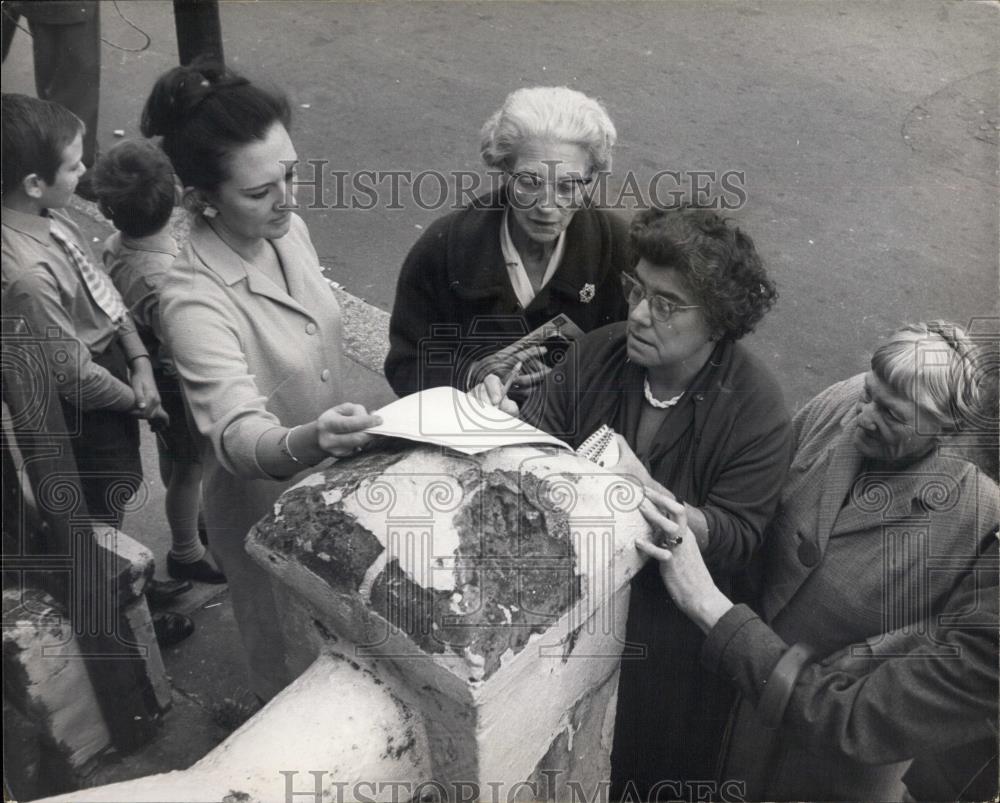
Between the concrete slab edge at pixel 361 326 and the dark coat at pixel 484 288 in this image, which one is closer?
the dark coat at pixel 484 288

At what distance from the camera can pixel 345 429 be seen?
154 centimetres

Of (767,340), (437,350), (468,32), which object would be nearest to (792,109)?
(767,340)

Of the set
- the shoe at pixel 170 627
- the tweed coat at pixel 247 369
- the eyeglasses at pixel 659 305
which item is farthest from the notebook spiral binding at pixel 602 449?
the shoe at pixel 170 627

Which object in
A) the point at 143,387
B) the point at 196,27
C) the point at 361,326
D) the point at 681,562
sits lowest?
the point at 361,326

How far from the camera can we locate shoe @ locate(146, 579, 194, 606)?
290 centimetres

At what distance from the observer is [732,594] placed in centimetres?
195

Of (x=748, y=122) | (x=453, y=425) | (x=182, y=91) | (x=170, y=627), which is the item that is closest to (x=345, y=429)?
(x=453, y=425)

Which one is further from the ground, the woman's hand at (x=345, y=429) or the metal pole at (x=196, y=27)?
Result: the metal pole at (x=196, y=27)

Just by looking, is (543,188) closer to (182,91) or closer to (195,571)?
(182,91)

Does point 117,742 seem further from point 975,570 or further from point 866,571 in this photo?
point 975,570

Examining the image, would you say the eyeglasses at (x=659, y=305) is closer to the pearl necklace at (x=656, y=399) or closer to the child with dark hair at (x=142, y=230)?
the pearl necklace at (x=656, y=399)

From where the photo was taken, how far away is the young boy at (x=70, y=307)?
1704mm

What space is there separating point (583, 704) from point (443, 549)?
479 millimetres

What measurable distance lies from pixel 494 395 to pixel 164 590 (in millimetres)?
1547
